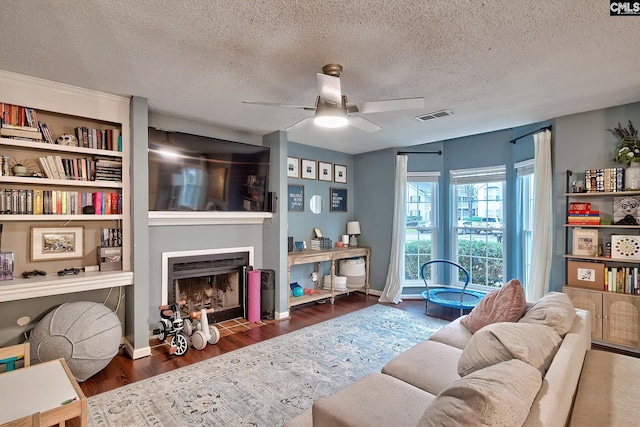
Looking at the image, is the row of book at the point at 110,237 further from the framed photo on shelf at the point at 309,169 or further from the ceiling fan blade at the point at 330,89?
the framed photo on shelf at the point at 309,169

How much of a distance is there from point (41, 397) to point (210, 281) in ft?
7.88

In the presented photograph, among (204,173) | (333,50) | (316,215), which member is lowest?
(316,215)

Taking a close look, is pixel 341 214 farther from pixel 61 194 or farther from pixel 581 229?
pixel 61 194

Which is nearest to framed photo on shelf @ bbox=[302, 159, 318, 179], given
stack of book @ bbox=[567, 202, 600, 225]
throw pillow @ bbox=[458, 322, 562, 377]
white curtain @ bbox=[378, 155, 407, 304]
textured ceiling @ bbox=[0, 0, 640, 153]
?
white curtain @ bbox=[378, 155, 407, 304]

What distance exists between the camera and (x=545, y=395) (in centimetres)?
112

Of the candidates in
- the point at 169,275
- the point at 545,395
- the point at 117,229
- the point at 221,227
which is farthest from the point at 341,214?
the point at 545,395

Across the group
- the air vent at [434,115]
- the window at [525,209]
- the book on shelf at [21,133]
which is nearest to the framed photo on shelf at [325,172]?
the air vent at [434,115]

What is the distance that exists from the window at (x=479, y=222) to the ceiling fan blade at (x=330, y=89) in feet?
11.2

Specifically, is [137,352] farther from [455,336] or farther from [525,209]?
[525,209]

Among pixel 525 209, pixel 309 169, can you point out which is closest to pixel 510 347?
pixel 525 209

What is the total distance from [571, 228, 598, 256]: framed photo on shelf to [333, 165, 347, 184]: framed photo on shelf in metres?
3.39

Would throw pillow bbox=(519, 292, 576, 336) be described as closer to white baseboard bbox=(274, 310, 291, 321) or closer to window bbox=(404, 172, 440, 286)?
white baseboard bbox=(274, 310, 291, 321)

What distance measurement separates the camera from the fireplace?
12.1 feet

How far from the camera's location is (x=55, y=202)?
2.83 m
